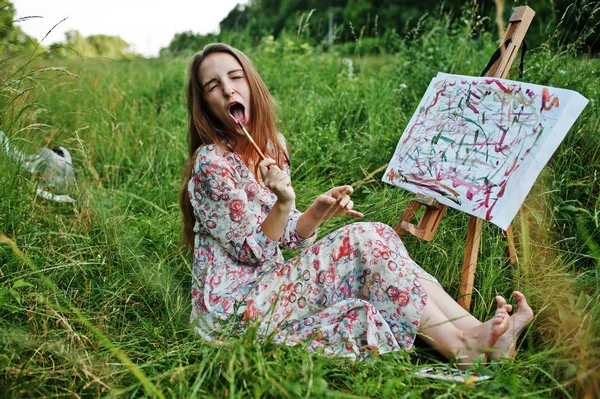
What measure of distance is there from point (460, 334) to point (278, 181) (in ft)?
2.43

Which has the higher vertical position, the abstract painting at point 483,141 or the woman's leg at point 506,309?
the abstract painting at point 483,141

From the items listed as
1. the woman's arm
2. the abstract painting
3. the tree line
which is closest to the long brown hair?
the woman's arm

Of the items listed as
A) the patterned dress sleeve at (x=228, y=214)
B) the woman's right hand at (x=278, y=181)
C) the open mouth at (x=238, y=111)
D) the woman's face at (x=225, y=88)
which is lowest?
the patterned dress sleeve at (x=228, y=214)

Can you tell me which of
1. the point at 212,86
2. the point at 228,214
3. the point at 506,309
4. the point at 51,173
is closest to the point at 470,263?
the point at 506,309

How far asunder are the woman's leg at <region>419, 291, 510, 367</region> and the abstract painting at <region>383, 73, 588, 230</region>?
320 mm

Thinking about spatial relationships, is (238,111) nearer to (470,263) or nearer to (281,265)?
(281,265)

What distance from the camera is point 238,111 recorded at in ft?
5.83

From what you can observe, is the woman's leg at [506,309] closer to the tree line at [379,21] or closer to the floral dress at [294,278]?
the floral dress at [294,278]

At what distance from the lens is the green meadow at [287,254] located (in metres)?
1.30

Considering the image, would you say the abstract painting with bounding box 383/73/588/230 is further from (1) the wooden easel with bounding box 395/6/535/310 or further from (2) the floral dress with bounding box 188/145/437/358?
(2) the floral dress with bounding box 188/145/437/358

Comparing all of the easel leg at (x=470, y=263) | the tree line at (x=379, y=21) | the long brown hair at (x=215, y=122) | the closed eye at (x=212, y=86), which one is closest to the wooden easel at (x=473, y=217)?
the easel leg at (x=470, y=263)

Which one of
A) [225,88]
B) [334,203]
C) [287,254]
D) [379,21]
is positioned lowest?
[379,21]

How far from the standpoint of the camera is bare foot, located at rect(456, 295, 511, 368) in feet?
4.60

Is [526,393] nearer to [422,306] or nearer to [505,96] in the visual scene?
[422,306]
